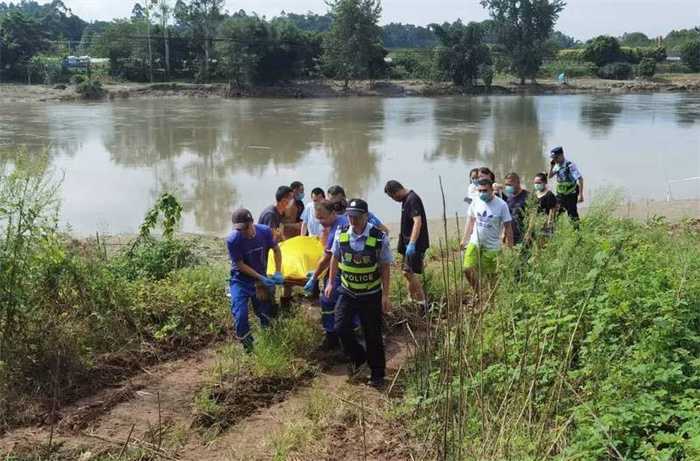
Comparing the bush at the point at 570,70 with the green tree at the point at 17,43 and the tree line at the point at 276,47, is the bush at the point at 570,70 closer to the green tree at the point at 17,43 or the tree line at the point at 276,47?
the tree line at the point at 276,47

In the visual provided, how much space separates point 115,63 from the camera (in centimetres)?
5872

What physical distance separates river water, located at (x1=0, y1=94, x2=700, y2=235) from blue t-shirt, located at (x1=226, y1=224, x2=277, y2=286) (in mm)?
2379

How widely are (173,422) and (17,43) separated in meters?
59.9

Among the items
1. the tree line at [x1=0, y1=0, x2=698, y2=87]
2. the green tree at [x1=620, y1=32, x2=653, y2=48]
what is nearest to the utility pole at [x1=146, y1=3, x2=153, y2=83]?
the tree line at [x1=0, y1=0, x2=698, y2=87]

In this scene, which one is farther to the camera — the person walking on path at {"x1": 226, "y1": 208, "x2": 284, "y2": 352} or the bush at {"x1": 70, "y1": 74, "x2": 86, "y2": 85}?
the bush at {"x1": 70, "y1": 74, "x2": 86, "y2": 85}

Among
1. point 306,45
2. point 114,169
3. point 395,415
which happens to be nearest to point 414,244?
point 395,415

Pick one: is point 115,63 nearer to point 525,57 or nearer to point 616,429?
point 525,57

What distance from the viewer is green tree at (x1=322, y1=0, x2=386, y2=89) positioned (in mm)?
58531

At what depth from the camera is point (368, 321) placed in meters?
5.33

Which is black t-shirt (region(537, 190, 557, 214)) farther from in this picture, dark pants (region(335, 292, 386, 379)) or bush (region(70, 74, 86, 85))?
bush (region(70, 74, 86, 85))

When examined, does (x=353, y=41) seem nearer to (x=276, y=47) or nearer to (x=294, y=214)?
(x=276, y=47)

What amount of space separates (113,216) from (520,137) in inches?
693

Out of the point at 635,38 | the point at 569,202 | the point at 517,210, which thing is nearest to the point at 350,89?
the point at 569,202

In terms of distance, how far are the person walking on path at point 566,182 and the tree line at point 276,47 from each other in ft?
162
